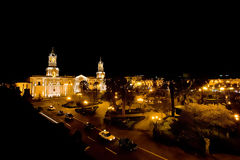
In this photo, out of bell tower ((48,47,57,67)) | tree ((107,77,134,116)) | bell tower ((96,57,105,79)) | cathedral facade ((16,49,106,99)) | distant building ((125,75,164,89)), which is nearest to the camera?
tree ((107,77,134,116))

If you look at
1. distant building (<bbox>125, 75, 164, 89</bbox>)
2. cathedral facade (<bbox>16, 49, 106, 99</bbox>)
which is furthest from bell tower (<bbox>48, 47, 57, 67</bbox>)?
distant building (<bbox>125, 75, 164, 89</bbox>)

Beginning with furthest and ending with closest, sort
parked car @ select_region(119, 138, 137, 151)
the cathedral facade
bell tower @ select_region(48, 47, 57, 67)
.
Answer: bell tower @ select_region(48, 47, 57, 67), the cathedral facade, parked car @ select_region(119, 138, 137, 151)

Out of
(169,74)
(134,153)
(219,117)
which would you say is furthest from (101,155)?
(169,74)

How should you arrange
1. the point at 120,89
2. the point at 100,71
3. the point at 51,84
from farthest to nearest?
the point at 100,71
the point at 51,84
the point at 120,89

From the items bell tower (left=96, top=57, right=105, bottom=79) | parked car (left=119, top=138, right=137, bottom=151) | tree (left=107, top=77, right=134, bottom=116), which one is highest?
bell tower (left=96, top=57, right=105, bottom=79)

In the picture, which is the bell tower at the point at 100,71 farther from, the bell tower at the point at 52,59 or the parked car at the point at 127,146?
the parked car at the point at 127,146

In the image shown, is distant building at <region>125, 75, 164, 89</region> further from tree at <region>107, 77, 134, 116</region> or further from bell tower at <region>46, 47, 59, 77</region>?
bell tower at <region>46, 47, 59, 77</region>

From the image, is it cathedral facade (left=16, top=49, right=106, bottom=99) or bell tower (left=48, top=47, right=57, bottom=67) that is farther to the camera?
bell tower (left=48, top=47, right=57, bottom=67)

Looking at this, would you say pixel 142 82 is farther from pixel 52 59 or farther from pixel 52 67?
pixel 52 59

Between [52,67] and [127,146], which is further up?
[52,67]

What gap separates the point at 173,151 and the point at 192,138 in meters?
2.29

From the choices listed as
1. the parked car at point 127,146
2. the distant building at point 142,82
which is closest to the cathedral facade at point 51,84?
the distant building at point 142,82

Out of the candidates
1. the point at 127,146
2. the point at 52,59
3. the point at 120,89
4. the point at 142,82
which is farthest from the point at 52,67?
the point at 127,146

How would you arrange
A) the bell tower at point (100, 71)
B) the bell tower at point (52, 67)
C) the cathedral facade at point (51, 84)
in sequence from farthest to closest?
1. the bell tower at point (100, 71)
2. the bell tower at point (52, 67)
3. the cathedral facade at point (51, 84)
